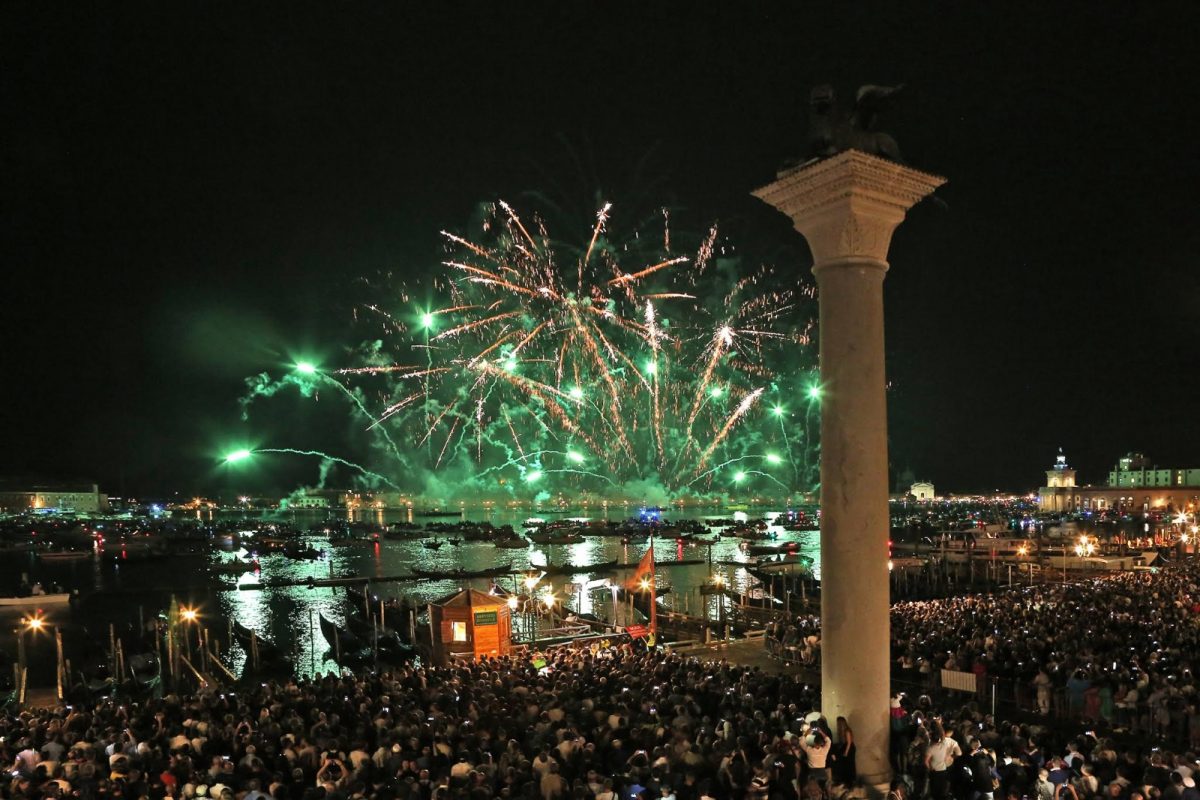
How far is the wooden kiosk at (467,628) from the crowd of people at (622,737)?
3246 mm

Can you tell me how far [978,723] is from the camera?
8.59m

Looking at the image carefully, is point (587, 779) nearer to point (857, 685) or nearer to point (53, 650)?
point (857, 685)

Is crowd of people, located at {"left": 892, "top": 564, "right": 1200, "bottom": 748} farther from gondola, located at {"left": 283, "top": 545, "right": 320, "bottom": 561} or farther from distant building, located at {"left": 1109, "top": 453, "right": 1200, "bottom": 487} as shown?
distant building, located at {"left": 1109, "top": 453, "right": 1200, "bottom": 487}

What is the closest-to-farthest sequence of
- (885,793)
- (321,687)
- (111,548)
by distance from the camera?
(885,793)
(321,687)
(111,548)

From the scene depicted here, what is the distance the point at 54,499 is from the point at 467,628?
6453 inches

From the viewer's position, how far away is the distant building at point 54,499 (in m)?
149

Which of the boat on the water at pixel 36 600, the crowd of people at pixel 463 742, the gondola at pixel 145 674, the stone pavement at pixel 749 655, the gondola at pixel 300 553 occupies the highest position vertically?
the crowd of people at pixel 463 742

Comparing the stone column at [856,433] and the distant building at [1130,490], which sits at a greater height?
the stone column at [856,433]

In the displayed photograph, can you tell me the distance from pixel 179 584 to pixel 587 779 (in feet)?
169

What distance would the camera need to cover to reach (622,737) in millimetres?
8453

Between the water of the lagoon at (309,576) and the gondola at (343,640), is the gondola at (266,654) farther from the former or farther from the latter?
the gondola at (343,640)

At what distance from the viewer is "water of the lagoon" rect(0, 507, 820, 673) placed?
36.6 meters

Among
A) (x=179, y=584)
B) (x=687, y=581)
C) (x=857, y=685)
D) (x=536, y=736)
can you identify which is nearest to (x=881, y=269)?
(x=857, y=685)

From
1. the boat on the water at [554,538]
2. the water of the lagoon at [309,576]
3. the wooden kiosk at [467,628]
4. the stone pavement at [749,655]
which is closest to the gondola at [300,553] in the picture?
the water of the lagoon at [309,576]
